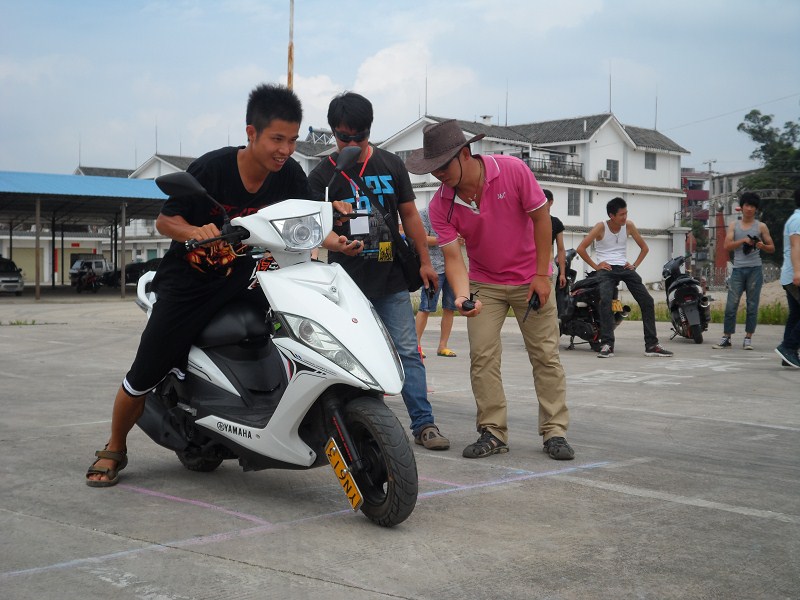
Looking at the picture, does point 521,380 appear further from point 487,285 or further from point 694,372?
point 487,285

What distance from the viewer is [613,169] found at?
2516 inches

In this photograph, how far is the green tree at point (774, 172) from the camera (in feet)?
161

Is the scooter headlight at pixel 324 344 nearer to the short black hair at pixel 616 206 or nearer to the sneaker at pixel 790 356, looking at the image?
the sneaker at pixel 790 356

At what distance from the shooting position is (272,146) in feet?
14.9

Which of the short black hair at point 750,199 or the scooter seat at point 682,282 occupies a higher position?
the short black hair at point 750,199

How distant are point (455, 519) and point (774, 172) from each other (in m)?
52.5

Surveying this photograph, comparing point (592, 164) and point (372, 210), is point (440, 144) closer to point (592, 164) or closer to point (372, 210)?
point (372, 210)

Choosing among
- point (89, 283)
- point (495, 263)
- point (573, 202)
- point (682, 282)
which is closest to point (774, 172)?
point (573, 202)

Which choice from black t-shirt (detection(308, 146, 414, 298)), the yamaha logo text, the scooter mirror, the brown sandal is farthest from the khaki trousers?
the scooter mirror

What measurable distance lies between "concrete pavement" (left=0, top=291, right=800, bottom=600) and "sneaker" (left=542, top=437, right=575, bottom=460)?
6 cm

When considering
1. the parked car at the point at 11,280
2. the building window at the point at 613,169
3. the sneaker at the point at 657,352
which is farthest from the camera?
the building window at the point at 613,169

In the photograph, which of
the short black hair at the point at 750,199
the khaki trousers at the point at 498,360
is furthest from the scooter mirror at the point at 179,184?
the short black hair at the point at 750,199

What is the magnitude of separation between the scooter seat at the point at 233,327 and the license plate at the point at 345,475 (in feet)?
2.78

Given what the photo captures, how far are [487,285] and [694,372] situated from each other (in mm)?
A: 4541
